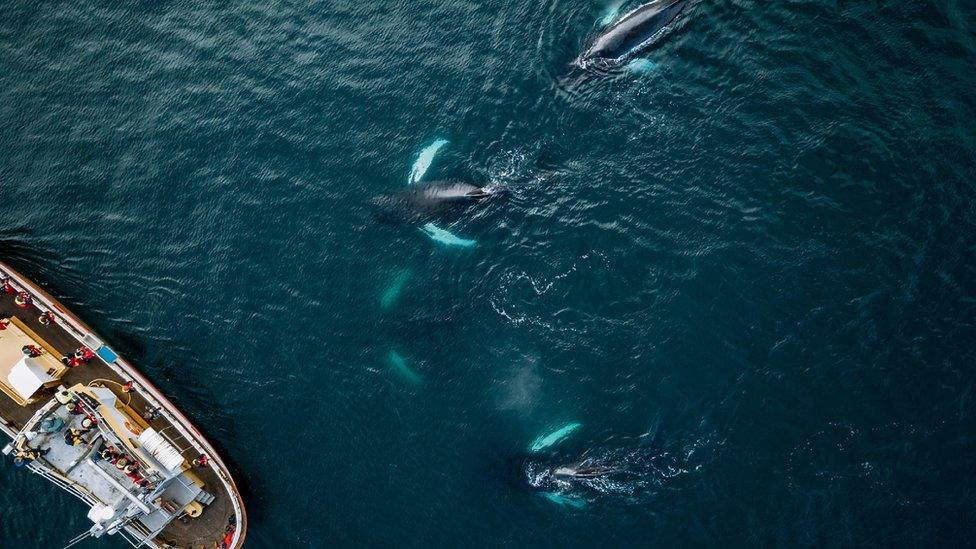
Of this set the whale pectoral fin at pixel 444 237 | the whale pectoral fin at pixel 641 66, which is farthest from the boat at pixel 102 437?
the whale pectoral fin at pixel 641 66

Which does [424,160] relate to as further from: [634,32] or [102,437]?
[102,437]

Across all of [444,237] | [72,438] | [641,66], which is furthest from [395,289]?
[641,66]

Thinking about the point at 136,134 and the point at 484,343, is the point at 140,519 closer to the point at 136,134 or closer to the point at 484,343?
the point at 484,343

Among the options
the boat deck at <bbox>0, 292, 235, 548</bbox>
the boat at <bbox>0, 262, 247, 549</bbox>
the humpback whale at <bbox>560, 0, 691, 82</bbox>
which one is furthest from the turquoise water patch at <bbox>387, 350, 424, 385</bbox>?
the humpback whale at <bbox>560, 0, 691, 82</bbox>

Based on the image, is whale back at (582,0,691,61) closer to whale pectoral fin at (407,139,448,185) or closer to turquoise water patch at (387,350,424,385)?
whale pectoral fin at (407,139,448,185)

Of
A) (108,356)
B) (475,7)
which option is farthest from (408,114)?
(108,356)
